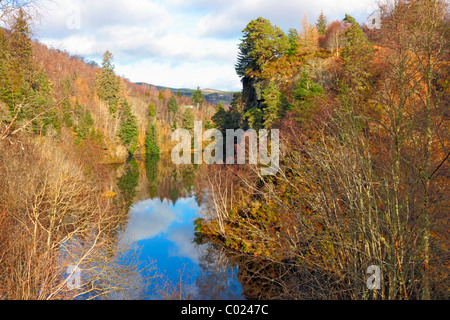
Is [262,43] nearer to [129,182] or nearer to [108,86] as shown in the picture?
[129,182]

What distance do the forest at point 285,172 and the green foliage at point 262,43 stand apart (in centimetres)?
17

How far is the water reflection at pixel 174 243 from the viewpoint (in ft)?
47.7

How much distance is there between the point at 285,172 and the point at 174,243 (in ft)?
31.0

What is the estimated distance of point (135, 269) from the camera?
1541 centimetres

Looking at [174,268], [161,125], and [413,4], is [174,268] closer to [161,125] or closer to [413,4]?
[413,4]

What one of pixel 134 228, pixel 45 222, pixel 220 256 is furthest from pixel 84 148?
pixel 220 256

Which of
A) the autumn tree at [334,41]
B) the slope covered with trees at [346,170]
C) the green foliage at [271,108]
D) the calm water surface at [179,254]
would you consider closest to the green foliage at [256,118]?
the slope covered with trees at [346,170]

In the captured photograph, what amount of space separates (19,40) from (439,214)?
9.48 meters

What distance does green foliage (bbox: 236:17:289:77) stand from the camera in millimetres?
34625

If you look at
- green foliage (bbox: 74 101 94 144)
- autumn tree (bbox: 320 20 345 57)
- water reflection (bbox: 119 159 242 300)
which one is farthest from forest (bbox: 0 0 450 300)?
water reflection (bbox: 119 159 242 300)

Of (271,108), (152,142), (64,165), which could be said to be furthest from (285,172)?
(152,142)

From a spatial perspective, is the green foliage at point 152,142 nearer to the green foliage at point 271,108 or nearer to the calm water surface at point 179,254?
the calm water surface at point 179,254

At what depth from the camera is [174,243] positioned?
834 inches
